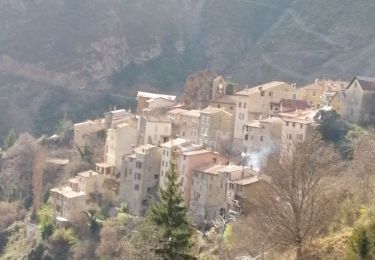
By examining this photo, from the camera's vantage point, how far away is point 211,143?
202 ft

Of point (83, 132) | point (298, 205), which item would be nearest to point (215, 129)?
point (83, 132)

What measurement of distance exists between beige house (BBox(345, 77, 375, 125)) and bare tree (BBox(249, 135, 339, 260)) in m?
30.0

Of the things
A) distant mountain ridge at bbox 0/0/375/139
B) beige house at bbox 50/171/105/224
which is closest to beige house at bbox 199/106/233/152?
beige house at bbox 50/171/105/224

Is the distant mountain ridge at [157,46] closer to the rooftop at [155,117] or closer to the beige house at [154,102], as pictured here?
the beige house at [154,102]

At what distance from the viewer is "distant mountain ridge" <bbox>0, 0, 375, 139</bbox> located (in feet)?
370

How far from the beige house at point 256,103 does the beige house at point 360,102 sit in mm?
8064

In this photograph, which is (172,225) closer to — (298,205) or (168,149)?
(298,205)

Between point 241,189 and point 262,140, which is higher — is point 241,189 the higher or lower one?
the lower one

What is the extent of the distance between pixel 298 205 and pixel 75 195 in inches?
1574

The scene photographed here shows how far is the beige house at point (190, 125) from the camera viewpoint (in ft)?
209

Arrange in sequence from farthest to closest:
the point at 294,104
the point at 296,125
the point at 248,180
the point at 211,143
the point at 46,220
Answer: the point at 46,220
the point at 211,143
the point at 294,104
the point at 296,125
the point at 248,180

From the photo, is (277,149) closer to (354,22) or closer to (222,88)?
(222,88)

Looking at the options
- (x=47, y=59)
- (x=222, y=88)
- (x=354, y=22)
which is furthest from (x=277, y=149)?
(x=47, y=59)

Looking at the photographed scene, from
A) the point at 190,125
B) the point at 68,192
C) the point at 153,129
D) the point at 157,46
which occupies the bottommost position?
the point at 68,192
